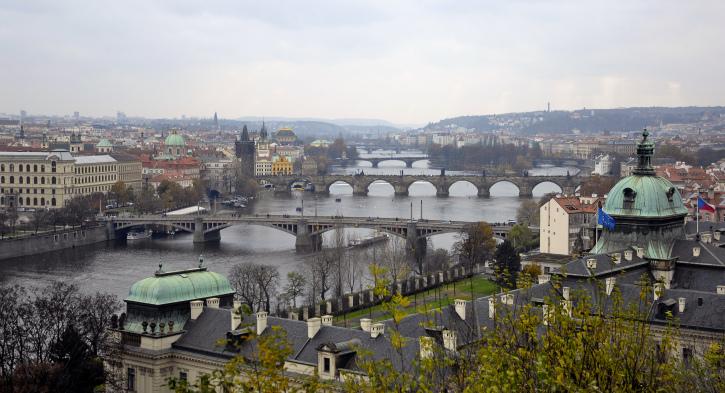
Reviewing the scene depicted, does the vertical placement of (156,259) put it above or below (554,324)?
below

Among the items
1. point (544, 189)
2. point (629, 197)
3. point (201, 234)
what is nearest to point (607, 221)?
point (629, 197)

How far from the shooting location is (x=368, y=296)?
49.1 metres

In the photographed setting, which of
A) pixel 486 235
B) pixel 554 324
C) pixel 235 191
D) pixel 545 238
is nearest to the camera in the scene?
pixel 554 324

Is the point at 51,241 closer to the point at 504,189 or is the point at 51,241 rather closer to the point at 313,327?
the point at 313,327

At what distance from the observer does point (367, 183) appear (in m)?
133

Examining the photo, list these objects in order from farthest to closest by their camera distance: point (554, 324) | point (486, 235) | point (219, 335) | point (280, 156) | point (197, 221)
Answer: point (280, 156)
point (197, 221)
point (486, 235)
point (219, 335)
point (554, 324)

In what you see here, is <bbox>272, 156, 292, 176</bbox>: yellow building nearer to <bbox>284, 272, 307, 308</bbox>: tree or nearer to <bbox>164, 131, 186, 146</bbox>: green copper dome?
<bbox>164, 131, 186, 146</bbox>: green copper dome

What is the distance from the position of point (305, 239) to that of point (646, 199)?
40.3m

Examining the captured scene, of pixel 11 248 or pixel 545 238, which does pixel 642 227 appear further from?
pixel 11 248

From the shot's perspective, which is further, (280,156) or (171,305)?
(280,156)

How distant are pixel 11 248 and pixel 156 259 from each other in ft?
32.3

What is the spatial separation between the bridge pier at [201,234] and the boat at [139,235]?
5992 mm

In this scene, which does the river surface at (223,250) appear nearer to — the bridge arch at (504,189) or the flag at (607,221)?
the bridge arch at (504,189)

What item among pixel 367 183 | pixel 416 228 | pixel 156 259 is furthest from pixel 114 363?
pixel 367 183
